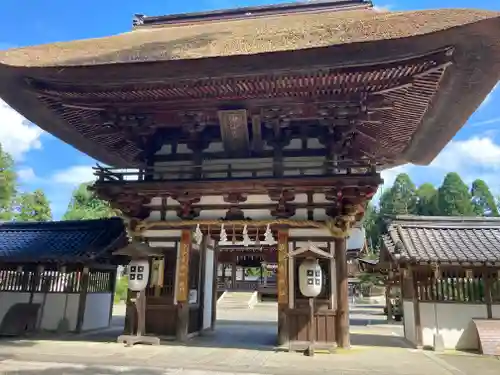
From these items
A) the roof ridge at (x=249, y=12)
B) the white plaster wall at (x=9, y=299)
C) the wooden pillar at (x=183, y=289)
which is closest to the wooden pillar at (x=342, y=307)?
the wooden pillar at (x=183, y=289)

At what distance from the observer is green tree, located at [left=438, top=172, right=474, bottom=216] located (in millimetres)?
52406

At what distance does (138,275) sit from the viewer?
8930 mm

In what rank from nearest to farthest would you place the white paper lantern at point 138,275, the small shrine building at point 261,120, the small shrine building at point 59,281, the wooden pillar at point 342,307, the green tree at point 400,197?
1. the small shrine building at point 261,120
2. the wooden pillar at point 342,307
3. the white paper lantern at point 138,275
4. the small shrine building at point 59,281
5. the green tree at point 400,197

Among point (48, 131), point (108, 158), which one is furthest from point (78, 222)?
point (48, 131)

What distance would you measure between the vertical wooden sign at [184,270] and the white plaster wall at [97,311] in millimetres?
3974

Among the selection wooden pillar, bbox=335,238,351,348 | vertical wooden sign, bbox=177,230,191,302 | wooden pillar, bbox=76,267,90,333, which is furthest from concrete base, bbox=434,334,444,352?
wooden pillar, bbox=76,267,90,333

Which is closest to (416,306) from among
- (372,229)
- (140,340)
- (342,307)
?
(342,307)

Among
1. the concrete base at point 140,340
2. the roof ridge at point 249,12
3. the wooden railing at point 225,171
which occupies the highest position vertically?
the roof ridge at point 249,12

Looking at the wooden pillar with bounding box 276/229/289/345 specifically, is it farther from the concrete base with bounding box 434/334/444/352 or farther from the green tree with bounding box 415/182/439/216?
the green tree with bounding box 415/182/439/216

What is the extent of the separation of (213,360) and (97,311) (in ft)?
20.9

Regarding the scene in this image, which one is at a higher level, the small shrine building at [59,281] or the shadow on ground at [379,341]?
the small shrine building at [59,281]

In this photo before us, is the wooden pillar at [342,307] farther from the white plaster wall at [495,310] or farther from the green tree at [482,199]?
the green tree at [482,199]

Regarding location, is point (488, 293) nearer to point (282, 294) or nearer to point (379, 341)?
point (379, 341)

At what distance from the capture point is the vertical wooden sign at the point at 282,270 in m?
8.84
